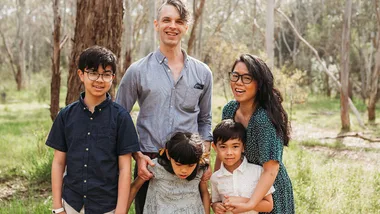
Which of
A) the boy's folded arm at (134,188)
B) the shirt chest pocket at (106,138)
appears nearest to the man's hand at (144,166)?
the boy's folded arm at (134,188)

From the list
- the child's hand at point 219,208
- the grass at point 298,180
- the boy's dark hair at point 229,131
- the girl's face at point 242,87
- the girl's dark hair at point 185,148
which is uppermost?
the girl's face at point 242,87

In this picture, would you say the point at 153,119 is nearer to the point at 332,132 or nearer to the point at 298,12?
the point at 332,132

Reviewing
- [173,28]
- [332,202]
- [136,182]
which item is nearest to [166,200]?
[136,182]

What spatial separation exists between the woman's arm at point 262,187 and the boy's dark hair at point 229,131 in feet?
0.73

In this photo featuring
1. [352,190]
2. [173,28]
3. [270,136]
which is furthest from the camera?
[352,190]

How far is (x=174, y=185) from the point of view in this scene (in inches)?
103

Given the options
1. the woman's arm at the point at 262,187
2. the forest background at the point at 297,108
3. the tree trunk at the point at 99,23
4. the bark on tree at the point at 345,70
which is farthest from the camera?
the bark on tree at the point at 345,70

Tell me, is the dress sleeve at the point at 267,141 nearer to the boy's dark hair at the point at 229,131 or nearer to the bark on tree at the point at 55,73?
the boy's dark hair at the point at 229,131

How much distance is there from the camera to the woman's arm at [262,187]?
238 centimetres

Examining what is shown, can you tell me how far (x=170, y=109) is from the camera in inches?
106

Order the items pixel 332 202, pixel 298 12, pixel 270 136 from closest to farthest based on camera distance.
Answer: pixel 270 136 < pixel 332 202 < pixel 298 12

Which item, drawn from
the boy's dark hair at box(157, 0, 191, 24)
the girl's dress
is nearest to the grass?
the girl's dress

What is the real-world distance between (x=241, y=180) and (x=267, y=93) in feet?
1.74

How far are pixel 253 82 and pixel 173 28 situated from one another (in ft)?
1.93
